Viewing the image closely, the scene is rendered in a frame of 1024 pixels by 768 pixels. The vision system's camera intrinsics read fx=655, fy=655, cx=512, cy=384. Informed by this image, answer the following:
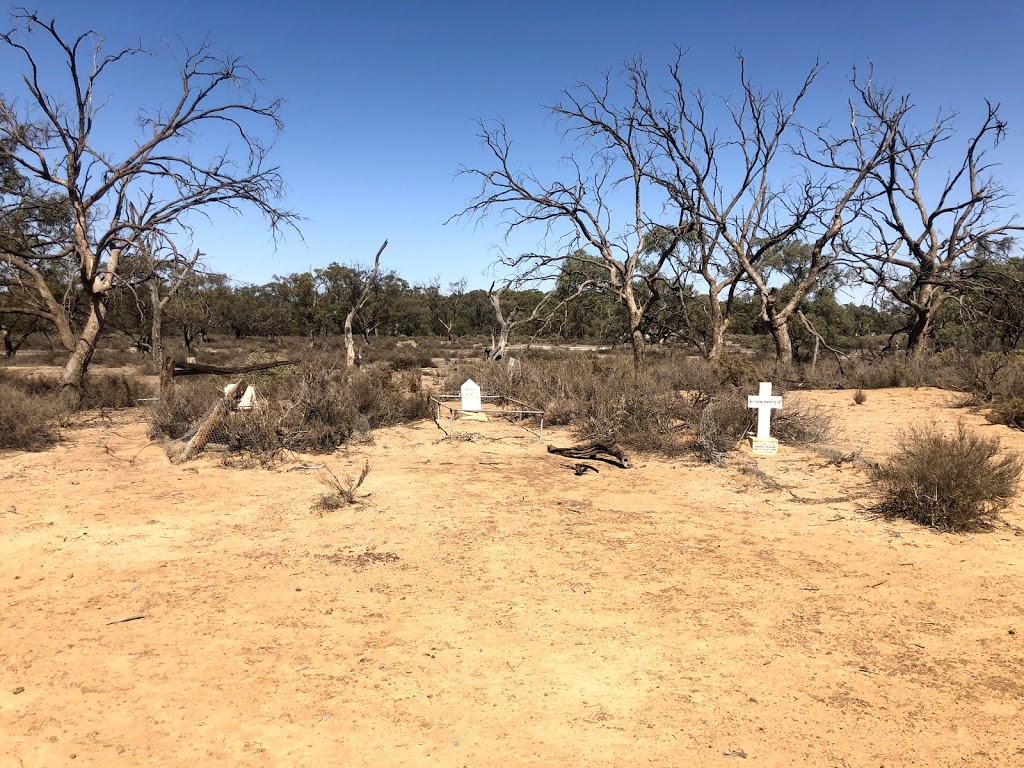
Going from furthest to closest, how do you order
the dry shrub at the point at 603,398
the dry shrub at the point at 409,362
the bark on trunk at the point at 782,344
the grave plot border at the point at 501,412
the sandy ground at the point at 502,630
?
the dry shrub at the point at 409,362 < the bark on trunk at the point at 782,344 < the grave plot border at the point at 501,412 < the dry shrub at the point at 603,398 < the sandy ground at the point at 502,630

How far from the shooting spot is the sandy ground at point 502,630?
10.5 ft

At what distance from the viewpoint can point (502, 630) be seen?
436 centimetres

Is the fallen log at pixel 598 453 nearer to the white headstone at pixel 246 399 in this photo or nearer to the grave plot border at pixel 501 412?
the grave plot border at pixel 501 412

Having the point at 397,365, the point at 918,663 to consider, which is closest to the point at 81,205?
the point at 918,663

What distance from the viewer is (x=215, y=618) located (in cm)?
448

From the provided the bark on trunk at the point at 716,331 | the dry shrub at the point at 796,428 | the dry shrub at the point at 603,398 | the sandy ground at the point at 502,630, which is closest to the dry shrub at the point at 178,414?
the sandy ground at the point at 502,630

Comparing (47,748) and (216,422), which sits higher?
(216,422)

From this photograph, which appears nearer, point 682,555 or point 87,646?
point 87,646

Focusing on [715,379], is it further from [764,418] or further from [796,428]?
[764,418]

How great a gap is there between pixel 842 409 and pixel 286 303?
4614 cm

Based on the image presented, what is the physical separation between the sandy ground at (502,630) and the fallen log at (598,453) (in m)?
1.58

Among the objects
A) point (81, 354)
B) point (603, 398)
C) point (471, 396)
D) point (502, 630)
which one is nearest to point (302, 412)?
point (471, 396)

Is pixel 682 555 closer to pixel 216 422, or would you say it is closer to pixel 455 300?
pixel 216 422

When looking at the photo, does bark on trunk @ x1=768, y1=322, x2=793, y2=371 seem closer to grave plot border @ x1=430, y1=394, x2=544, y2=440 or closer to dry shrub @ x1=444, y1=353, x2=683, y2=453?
dry shrub @ x1=444, y1=353, x2=683, y2=453
